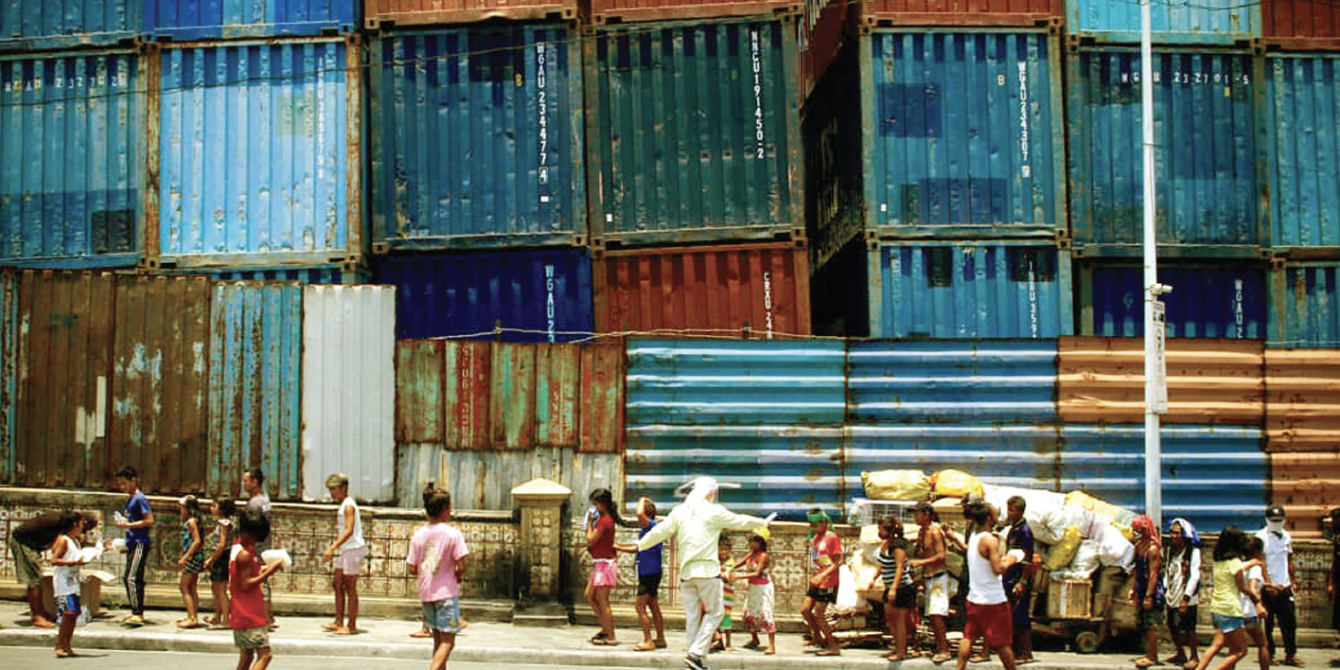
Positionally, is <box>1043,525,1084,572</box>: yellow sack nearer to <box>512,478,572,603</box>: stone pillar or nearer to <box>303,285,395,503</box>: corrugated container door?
<box>512,478,572,603</box>: stone pillar

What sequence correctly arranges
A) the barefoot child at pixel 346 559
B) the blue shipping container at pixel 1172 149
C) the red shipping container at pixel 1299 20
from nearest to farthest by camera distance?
the barefoot child at pixel 346 559
the blue shipping container at pixel 1172 149
the red shipping container at pixel 1299 20

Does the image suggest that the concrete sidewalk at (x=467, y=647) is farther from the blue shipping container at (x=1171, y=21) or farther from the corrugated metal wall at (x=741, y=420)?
the blue shipping container at (x=1171, y=21)

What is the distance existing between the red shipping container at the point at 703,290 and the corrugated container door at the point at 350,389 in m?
3.09

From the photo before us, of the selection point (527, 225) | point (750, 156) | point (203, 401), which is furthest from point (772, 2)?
point (203, 401)

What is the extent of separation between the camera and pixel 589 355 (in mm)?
15188

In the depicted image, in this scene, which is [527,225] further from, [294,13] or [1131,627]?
[1131,627]

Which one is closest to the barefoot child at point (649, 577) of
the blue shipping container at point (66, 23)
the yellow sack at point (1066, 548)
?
the yellow sack at point (1066, 548)

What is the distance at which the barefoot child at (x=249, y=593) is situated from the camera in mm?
9281

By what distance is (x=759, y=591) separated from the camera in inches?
515

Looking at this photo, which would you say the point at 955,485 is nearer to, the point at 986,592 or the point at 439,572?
the point at 986,592

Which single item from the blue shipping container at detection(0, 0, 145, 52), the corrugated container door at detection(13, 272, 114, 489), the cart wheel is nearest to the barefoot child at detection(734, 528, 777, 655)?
the cart wheel

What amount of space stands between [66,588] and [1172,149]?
13.3m

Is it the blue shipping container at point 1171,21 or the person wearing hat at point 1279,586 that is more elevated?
the blue shipping container at point 1171,21

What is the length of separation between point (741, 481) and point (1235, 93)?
818 cm
